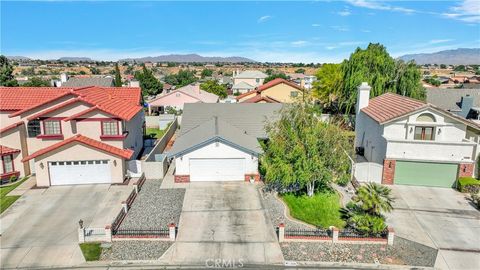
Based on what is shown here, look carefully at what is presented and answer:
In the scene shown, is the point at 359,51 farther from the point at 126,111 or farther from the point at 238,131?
the point at 126,111

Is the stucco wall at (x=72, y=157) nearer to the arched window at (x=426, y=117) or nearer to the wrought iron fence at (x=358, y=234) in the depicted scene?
the wrought iron fence at (x=358, y=234)

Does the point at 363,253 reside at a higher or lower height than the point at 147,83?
lower

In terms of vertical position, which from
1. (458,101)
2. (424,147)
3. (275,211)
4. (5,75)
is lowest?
Result: (275,211)

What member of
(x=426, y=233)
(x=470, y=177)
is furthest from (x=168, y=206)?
(x=470, y=177)

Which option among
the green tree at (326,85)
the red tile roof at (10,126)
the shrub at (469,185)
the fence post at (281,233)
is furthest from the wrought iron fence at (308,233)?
the green tree at (326,85)

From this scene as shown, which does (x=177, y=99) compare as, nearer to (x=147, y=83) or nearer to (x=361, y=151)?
(x=147, y=83)

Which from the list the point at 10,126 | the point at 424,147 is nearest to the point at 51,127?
the point at 10,126
